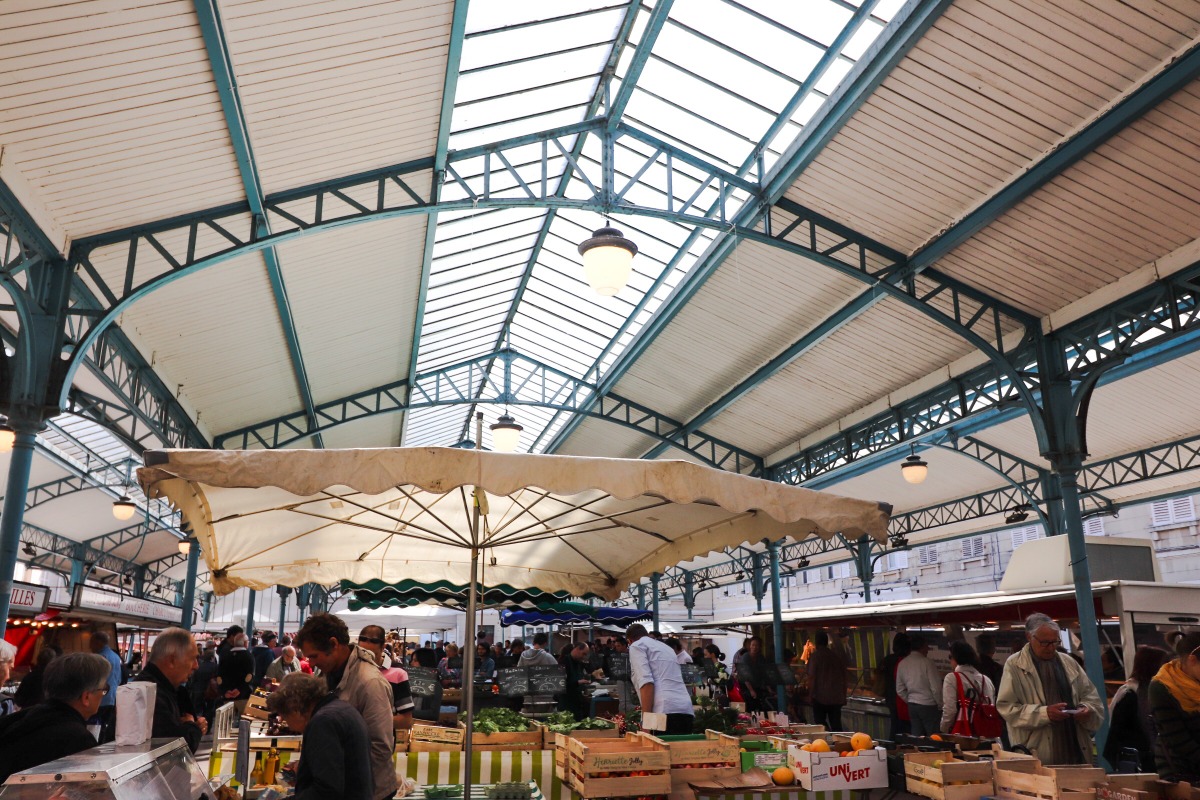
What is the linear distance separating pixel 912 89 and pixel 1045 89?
3.69ft

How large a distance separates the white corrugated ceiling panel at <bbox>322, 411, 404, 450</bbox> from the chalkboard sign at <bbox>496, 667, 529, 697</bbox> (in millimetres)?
10776

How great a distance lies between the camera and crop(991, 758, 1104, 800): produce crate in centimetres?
402

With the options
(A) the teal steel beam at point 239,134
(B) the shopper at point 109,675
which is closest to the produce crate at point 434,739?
(B) the shopper at point 109,675

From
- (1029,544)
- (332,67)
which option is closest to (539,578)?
(332,67)

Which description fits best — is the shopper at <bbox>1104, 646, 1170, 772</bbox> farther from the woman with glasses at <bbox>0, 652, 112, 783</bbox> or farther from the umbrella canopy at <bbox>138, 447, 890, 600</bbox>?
the woman with glasses at <bbox>0, 652, 112, 783</bbox>

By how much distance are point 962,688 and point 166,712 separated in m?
5.90

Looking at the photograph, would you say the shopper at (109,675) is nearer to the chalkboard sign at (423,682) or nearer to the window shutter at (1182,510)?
the chalkboard sign at (423,682)

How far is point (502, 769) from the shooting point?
5.59 meters

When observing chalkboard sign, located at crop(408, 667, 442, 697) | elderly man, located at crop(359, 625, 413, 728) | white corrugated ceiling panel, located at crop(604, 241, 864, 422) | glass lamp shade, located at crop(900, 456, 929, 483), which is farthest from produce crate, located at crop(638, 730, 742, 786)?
glass lamp shade, located at crop(900, 456, 929, 483)

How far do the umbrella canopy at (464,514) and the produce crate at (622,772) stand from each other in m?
1.27

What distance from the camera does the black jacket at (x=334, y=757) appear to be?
3059 millimetres

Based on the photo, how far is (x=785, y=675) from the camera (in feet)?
48.4

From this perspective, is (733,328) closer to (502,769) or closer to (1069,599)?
(1069,599)

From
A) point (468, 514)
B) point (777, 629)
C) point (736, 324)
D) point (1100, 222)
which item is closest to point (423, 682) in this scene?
point (468, 514)
